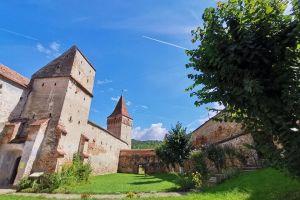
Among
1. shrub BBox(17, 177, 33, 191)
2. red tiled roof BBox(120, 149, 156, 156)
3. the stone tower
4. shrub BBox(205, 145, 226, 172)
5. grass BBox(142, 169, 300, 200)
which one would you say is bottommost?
grass BBox(142, 169, 300, 200)

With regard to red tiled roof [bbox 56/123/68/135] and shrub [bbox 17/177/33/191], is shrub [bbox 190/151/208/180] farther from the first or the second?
shrub [bbox 17/177/33/191]

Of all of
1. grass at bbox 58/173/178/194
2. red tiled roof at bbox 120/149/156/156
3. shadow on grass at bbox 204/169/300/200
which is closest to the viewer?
shadow on grass at bbox 204/169/300/200

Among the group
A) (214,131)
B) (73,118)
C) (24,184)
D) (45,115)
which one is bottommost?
(24,184)

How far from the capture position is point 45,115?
61.7 feet

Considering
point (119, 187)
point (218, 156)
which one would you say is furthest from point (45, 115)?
point (218, 156)

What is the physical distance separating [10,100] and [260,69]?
18980mm

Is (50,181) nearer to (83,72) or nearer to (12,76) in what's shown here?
(12,76)

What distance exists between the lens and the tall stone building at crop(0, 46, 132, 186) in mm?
16953

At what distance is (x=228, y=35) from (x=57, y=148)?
15614mm

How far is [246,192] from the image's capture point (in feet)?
31.9

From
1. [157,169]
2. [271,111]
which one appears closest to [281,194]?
[271,111]

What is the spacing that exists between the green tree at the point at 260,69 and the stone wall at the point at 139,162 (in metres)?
30.6

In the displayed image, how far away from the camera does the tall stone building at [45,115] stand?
17.0 meters

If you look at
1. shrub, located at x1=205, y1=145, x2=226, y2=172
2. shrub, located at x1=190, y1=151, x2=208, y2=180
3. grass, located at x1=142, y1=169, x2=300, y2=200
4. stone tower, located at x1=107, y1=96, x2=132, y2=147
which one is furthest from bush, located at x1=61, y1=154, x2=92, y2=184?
stone tower, located at x1=107, y1=96, x2=132, y2=147
